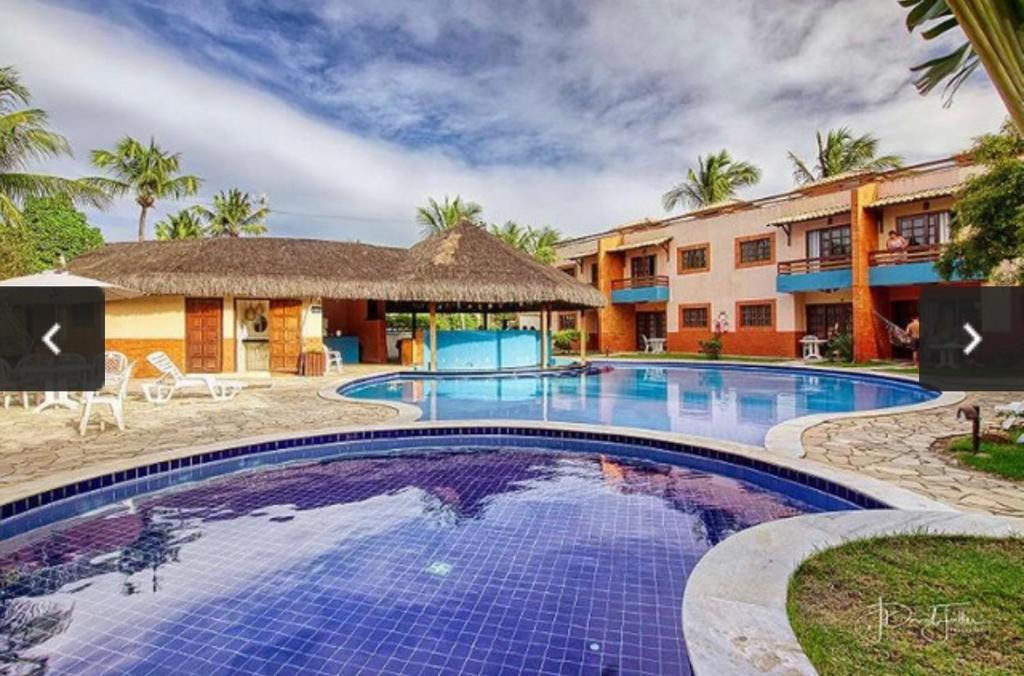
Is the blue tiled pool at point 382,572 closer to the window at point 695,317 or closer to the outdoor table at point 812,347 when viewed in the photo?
the outdoor table at point 812,347

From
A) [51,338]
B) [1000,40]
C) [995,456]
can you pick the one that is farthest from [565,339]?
[1000,40]

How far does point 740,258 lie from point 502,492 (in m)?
20.8

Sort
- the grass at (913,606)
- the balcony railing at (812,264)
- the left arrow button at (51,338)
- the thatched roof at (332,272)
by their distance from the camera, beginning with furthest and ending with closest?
the balcony railing at (812,264)
the thatched roof at (332,272)
the left arrow button at (51,338)
the grass at (913,606)

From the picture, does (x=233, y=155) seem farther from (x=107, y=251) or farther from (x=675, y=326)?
(x=675, y=326)

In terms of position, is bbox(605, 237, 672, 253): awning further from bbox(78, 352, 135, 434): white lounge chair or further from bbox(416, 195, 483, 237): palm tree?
bbox(78, 352, 135, 434): white lounge chair

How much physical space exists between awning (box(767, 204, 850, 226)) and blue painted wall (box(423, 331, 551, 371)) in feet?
38.3

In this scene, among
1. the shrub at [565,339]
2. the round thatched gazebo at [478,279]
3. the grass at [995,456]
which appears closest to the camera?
the grass at [995,456]

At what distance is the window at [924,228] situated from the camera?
57.8ft

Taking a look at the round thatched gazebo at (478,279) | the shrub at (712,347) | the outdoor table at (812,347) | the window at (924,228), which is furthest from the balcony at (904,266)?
the round thatched gazebo at (478,279)

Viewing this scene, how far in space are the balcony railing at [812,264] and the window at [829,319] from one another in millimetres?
1691

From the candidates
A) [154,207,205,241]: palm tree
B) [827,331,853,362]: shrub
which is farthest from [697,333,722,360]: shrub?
[154,207,205,241]: palm tree

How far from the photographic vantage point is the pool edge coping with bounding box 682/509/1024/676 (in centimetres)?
230

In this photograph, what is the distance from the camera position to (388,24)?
1334 cm

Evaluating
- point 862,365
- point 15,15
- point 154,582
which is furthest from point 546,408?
point 15,15
